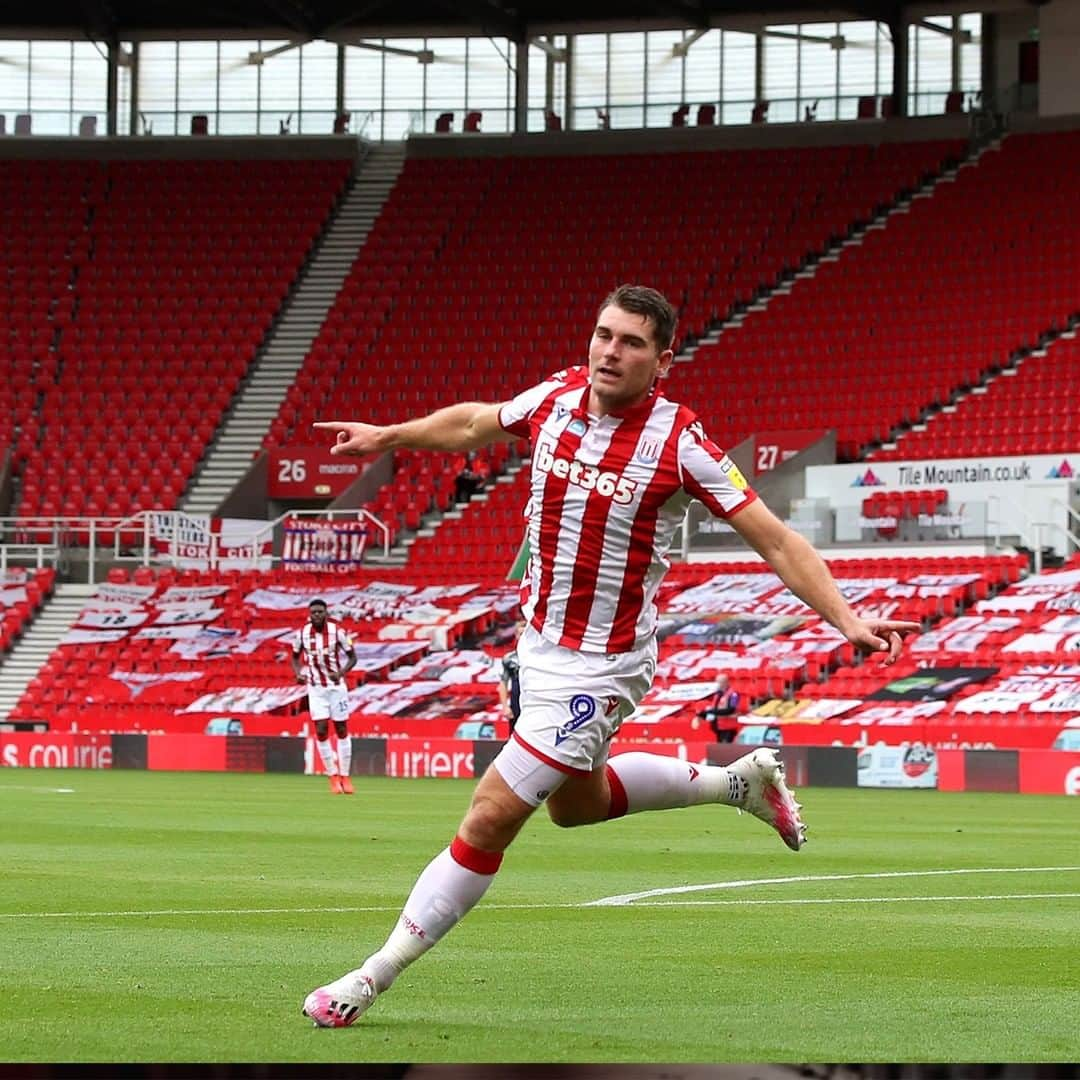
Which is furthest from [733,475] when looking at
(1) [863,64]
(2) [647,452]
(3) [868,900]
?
(1) [863,64]

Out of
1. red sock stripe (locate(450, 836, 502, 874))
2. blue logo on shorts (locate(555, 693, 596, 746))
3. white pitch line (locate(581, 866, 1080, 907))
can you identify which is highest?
blue logo on shorts (locate(555, 693, 596, 746))

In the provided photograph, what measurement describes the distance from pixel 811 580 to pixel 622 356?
99cm

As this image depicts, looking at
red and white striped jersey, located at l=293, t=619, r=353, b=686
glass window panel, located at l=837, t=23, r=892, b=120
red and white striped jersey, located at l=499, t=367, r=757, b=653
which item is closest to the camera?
red and white striped jersey, located at l=499, t=367, r=757, b=653

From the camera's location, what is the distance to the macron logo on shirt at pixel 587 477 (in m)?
7.56

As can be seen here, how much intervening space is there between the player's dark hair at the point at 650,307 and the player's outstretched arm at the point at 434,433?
60cm

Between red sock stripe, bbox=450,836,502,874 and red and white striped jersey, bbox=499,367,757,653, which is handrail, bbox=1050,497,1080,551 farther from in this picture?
red sock stripe, bbox=450,836,502,874

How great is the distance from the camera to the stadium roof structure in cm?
5062

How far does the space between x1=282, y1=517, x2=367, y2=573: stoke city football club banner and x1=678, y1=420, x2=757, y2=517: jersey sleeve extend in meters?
33.2

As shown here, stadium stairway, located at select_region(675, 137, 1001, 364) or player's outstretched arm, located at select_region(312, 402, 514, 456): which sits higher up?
stadium stairway, located at select_region(675, 137, 1001, 364)

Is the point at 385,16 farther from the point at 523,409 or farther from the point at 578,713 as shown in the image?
the point at 578,713

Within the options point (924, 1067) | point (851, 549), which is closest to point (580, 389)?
point (924, 1067)

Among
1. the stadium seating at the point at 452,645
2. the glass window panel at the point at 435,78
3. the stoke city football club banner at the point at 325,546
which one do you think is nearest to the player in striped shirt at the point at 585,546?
the stadium seating at the point at 452,645

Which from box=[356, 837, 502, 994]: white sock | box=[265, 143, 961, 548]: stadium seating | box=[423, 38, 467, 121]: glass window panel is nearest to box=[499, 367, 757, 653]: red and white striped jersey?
box=[356, 837, 502, 994]: white sock

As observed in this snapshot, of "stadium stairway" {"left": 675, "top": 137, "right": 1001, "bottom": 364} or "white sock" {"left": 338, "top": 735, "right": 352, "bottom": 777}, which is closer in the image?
"white sock" {"left": 338, "top": 735, "right": 352, "bottom": 777}
